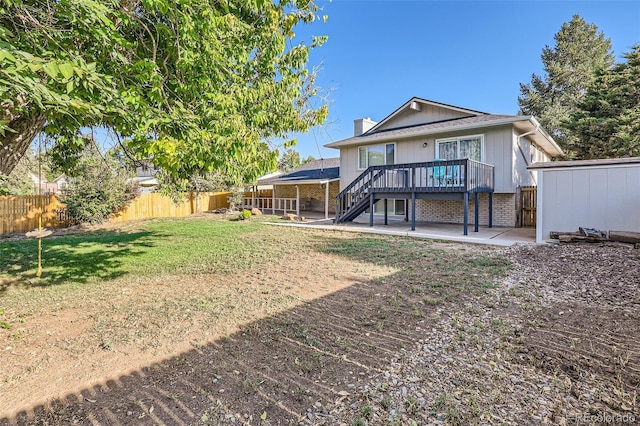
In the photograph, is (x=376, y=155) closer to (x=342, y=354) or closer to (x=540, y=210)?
(x=540, y=210)

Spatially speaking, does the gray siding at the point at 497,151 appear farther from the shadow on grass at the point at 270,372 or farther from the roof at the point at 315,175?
the shadow on grass at the point at 270,372

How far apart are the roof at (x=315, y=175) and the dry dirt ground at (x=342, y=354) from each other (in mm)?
13300

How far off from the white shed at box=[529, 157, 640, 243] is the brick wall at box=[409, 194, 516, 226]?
12.4 feet

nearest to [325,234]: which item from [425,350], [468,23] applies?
[425,350]

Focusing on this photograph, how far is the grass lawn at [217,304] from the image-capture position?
3.24 m

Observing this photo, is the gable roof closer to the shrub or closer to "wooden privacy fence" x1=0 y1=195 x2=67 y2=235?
the shrub

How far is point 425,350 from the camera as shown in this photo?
11.2ft

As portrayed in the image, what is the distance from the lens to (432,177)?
1224 centimetres

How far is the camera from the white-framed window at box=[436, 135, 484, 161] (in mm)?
13641

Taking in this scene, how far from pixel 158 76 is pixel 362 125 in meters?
16.6

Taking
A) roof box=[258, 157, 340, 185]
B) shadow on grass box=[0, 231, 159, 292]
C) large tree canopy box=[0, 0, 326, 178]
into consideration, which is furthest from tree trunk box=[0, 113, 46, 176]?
roof box=[258, 157, 340, 185]

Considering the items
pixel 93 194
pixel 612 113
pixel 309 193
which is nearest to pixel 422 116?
pixel 309 193

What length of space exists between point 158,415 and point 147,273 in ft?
17.7

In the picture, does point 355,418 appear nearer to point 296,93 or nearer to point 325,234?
point 296,93
